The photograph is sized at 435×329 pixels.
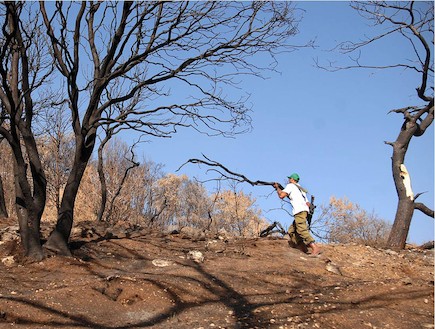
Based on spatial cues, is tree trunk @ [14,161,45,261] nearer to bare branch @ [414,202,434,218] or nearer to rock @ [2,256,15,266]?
rock @ [2,256,15,266]

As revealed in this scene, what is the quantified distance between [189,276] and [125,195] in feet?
59.1

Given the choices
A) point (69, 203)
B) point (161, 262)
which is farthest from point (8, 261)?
point (161, 262)

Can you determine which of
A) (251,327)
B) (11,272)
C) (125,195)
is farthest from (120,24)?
(125,195)

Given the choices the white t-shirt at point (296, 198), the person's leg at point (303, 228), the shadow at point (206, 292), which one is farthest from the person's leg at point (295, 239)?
the shadow at point (206, 292)

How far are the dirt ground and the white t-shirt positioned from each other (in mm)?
824

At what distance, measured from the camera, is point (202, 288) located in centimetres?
563

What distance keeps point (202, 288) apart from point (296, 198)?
315 centimetres

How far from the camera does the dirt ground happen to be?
452 centimetres

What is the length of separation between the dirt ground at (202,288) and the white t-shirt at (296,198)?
2.70 feet

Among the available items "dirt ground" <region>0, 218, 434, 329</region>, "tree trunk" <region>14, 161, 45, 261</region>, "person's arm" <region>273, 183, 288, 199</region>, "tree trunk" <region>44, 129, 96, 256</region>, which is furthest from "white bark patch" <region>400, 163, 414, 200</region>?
"tree trunk" <region>14, 161, 45, 261</region>

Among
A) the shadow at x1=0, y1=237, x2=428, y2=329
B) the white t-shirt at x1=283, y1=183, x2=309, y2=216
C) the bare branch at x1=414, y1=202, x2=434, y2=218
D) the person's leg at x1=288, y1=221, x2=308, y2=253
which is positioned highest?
the bare branch at x1=414, y1=202, x2=434, y2=218

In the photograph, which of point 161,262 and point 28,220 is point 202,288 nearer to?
point 161,262

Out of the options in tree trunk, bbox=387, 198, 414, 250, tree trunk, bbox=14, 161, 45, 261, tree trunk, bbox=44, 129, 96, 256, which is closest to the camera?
tree trunk, bbox=14, 161, 45, 261

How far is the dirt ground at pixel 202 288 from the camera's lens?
4520mm
